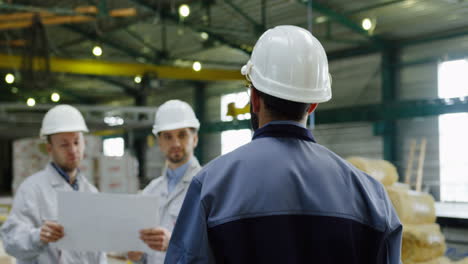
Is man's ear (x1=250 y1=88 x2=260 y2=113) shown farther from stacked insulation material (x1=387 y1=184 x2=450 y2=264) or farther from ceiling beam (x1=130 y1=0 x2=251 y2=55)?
ceiling beam (x1=130 y1=0 x2=251 y2=55)

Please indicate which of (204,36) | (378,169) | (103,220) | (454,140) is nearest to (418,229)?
(378,169)

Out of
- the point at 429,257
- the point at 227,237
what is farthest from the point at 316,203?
the point at 429,257

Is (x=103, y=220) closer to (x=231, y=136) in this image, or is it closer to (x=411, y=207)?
(x=411, y=207)

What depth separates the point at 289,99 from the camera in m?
1.53

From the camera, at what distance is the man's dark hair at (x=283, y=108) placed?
1545 mm

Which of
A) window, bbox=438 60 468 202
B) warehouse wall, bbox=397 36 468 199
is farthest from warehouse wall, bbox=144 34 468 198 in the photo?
window, bbox=438 60 468 202

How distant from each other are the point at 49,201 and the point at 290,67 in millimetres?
2170

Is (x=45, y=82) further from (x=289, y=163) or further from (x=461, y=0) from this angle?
(x=289, y=163)

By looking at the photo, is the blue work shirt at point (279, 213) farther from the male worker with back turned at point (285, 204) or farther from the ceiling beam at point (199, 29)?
the ceiling beam at point (199, 29)

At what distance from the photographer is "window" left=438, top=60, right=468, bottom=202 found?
30.5ft

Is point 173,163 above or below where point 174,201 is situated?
above

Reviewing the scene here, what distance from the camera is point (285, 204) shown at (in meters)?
1.38

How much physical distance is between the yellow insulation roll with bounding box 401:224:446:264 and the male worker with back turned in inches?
105

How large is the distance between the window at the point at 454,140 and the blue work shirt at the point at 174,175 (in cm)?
682
